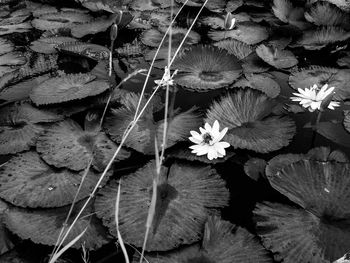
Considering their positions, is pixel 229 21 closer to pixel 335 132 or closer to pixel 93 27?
pixel 93 27

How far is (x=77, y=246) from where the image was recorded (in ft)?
3.92

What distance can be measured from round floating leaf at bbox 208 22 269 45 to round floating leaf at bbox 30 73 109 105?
0.93 m

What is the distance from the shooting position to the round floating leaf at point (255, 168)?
4.73 feet

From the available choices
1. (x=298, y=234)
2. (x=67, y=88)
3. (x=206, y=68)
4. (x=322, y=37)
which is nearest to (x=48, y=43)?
(x=67, y=88)

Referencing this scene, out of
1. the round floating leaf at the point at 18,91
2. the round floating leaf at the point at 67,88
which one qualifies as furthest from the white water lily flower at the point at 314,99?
the round floating leaf at the point at 18,91

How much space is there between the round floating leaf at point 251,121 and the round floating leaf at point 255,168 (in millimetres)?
49

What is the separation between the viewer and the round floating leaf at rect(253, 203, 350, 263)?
1.14 meters

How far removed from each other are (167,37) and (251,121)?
1.00 metres

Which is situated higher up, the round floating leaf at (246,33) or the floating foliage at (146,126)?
the round floating leaf at (246,33)

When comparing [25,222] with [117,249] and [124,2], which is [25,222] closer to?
[117,249]

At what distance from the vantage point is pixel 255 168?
1470mm

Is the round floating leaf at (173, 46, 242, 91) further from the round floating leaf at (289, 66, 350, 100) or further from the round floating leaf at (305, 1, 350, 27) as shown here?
the round floating leaf at (305, 1, 350, 27)

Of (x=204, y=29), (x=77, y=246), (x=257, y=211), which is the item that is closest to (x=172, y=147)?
(x=257, y=211)

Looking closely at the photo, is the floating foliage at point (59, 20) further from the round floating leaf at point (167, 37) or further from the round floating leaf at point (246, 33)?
the round floating leaf at point (246, 33)
